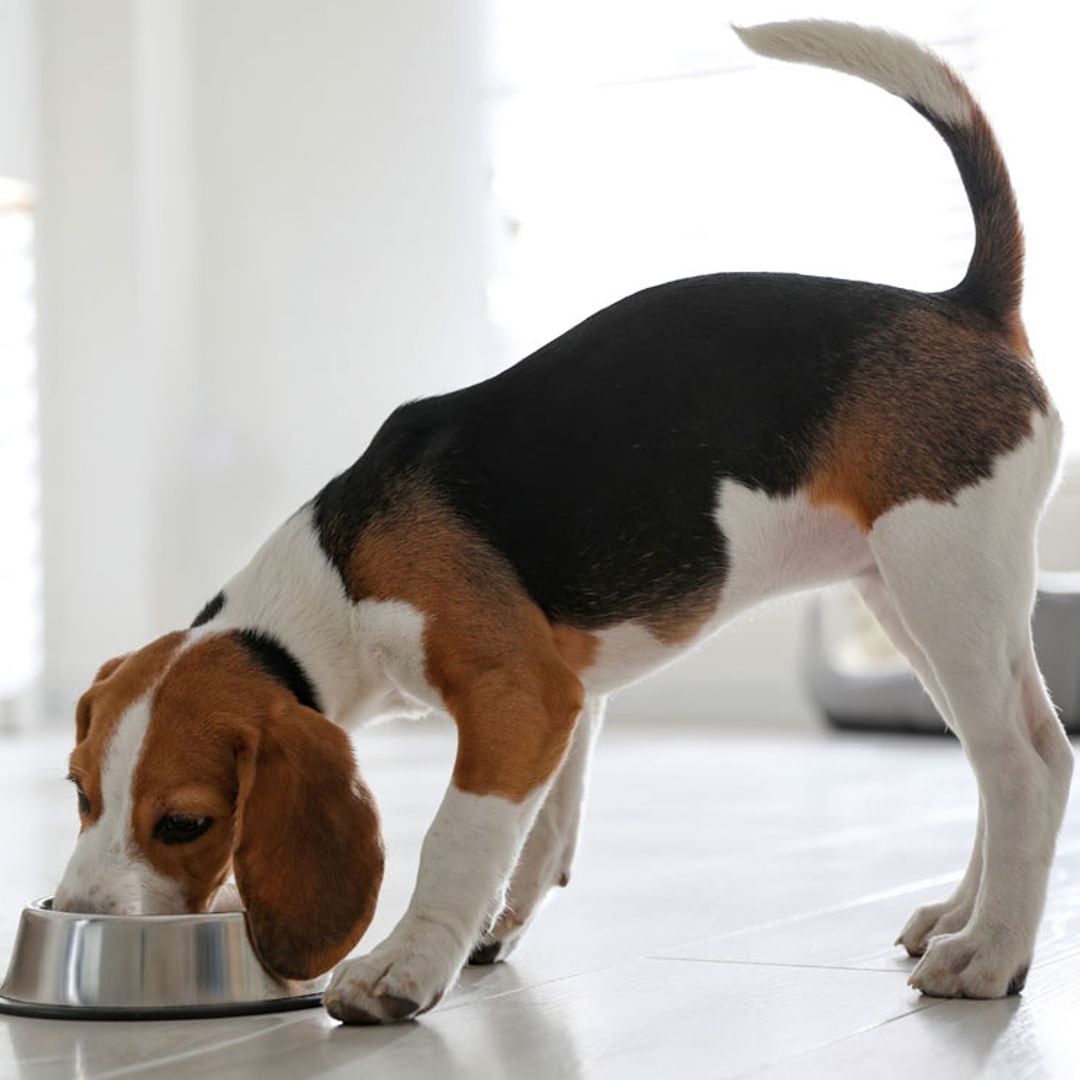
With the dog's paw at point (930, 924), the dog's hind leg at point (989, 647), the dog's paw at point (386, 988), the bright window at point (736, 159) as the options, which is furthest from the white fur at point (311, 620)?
the bright window at point (736, 159)

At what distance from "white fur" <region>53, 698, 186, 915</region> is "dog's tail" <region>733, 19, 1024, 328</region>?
3.51ft

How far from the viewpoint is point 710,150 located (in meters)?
7.73

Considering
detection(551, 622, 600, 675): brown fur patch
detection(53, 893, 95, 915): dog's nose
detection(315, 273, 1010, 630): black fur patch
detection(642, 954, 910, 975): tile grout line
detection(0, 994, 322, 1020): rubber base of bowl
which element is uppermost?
detection(315, 273, 1010, 630): black fur patch

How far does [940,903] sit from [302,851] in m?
0.82

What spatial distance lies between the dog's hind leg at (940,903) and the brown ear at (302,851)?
0.68 metres

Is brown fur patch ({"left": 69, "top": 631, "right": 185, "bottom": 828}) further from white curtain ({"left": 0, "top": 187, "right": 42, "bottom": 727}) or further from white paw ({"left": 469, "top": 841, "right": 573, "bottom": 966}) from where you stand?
white curtain ({"left": 0, "top": 187, "right": 42, "bottom": 727})

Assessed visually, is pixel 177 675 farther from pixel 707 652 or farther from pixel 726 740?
pixel 707 652

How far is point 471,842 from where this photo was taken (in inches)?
74.3

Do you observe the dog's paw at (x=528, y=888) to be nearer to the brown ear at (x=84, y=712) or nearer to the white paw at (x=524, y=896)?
the white paw at (x=524, y=896)

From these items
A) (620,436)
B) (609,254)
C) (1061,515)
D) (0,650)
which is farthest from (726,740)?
(620,436)

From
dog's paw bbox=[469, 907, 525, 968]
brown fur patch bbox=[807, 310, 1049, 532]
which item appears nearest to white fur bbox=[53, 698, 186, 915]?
dog's paw bbox=[469, 907, 525, 968]

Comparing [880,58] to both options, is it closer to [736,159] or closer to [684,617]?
[684,617]

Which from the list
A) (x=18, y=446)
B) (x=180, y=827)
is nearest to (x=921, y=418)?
(x=180, y=827)

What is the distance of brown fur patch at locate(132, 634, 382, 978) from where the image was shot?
183 centimetres
